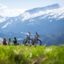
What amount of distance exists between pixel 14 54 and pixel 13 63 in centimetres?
25

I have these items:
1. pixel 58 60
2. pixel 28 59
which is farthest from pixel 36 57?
pixel 58 60

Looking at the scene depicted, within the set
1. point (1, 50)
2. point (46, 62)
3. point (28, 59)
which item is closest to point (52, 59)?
point (46, 62)

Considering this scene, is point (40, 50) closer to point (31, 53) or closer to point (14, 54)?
point (31, 53)

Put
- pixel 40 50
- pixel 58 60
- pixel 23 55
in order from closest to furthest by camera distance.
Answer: pixel 58 60, pixel 23 55, pixel 40 50

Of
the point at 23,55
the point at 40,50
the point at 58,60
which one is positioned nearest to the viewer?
the point at 58,60

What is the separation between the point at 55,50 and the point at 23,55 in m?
0.59

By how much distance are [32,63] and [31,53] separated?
376mm

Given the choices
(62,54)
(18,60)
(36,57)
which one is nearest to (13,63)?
(18,60)

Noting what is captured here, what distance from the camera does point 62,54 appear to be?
182 inches

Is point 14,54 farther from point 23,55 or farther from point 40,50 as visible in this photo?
point 40,50

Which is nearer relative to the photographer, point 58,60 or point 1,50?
point 58,60

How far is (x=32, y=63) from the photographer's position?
4.65m

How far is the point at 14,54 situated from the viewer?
15.4ft

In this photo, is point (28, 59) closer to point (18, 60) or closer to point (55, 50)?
point (18, 60)
